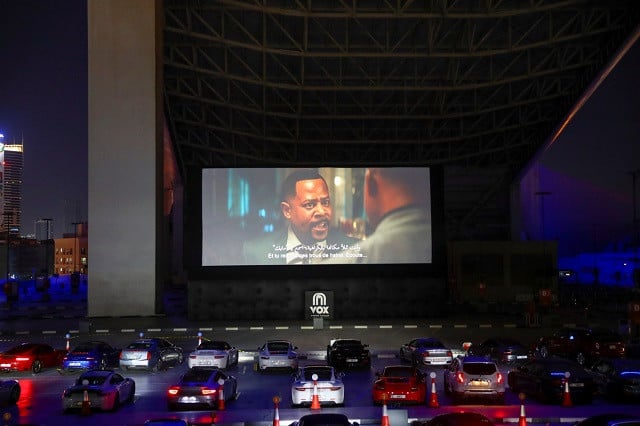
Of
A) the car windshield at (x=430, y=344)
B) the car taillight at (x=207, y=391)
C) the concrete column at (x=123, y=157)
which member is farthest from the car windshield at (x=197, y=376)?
the concrete column at (x=123, y=157)

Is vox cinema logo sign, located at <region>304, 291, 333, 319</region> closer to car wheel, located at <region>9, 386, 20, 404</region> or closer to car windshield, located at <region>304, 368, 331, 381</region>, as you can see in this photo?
car windshield, located at <region>304, 368, 331, 381</region>

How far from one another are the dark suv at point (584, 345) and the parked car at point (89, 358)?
1524cm

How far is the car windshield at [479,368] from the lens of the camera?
717 inches

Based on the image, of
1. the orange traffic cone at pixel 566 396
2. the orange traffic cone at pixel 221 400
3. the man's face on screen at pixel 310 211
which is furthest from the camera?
the man's face on screen at pixel 310 211

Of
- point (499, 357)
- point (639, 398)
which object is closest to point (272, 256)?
point (499, 357)

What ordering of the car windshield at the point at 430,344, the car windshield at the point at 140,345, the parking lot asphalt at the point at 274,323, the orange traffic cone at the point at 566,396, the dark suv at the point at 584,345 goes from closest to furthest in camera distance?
the orange traffic cone at the point at 566,396 → the car windshield at the point at 140,345 → the dark suv at the point at 584,345 → the car windshield at the point at 430,344 → the parking lot asphalt at the point at 274,323

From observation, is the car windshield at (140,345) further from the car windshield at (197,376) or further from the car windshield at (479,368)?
the car windshield at (479,368)

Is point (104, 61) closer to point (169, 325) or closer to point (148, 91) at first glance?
point (148, 91)

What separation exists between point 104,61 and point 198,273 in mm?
13390

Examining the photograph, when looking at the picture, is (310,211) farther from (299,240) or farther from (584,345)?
(584,345)

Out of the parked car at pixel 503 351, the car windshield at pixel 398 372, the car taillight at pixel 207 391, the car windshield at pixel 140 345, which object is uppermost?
the car windshield at pixel 398 372

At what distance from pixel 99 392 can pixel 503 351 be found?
47.1ft

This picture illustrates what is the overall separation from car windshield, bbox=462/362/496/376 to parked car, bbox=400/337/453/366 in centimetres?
645

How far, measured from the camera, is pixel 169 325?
4069 centimetres
